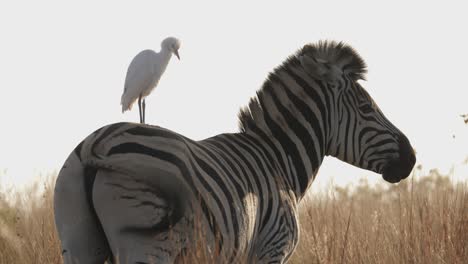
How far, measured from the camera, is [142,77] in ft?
50.5

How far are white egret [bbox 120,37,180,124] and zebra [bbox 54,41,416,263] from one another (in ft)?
31.6

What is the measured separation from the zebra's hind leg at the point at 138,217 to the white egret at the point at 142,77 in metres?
11.0

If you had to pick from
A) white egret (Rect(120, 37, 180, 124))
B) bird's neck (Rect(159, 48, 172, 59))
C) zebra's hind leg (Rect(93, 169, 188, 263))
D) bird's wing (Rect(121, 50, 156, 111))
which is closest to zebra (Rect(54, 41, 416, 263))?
zebra's hind leg (Rect(93, 169, 188, 263))

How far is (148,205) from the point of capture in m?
4.22

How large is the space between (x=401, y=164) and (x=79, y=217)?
249 cm

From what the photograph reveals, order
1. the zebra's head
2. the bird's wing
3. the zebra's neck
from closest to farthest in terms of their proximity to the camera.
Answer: the zebra's neck → the zebra's head → the bird's wing

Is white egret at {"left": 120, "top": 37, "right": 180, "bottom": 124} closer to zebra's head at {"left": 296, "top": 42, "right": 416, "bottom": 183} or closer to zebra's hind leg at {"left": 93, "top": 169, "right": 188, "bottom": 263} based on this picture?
zebra's head at {"left": 296, "top": 42, "right": 416, "bottom": 183}

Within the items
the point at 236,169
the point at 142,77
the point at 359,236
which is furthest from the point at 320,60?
the point at 142,77

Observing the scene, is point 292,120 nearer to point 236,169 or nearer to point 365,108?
point 365,108

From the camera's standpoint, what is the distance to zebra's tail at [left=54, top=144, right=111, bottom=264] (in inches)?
170

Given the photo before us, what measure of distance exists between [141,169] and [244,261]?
30.8 inches

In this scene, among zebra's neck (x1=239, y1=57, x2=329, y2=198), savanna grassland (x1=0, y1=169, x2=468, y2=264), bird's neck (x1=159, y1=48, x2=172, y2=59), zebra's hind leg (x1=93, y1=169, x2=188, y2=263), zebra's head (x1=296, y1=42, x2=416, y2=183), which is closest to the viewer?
zebra's hind leg (x1=93, y1=169, x2=188, y2=263)

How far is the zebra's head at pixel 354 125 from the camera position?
5.82 m

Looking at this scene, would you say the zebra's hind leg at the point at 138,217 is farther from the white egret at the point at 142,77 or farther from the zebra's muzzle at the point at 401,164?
the white egret at the point at 142,77
